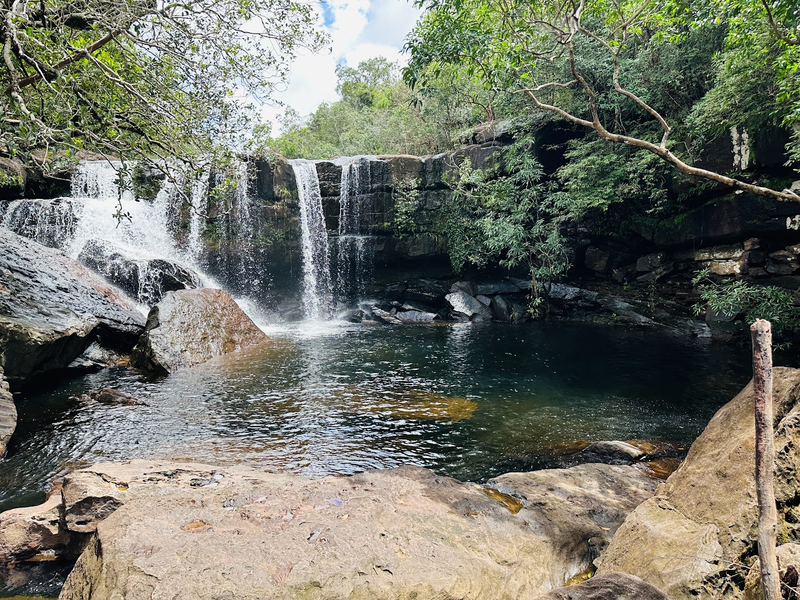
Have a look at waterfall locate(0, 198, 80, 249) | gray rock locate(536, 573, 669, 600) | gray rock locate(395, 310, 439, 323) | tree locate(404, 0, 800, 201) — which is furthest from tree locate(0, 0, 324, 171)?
gray rock locate(395, 310, 439, 323)

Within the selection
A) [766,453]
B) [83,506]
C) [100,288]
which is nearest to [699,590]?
[766,453]

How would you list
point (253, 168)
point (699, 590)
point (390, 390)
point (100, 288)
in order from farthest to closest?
point (253, 168), point (100, 288), point (390, 390), point (699, 590)

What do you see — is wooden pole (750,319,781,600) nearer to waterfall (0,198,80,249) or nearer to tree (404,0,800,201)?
tree (404,0,800,201)

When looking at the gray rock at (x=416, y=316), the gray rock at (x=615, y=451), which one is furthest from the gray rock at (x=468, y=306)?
the gray rock at (x=615, y=451)

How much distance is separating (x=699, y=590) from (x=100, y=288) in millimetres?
11512

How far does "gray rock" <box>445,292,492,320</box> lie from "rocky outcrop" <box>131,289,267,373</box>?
7.87 m

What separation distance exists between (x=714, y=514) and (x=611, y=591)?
1.23m

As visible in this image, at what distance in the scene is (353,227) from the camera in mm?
18469

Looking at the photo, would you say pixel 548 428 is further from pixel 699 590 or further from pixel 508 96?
pixel 508 96

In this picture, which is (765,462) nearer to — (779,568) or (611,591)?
(779,568)

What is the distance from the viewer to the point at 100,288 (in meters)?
9.87

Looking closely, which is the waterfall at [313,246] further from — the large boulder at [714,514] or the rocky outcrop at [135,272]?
the large boulder at [714,514]

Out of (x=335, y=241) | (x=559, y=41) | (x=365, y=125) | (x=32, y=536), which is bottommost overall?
(x=32, y=536)

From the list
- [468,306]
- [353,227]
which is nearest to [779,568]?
[468,306]
